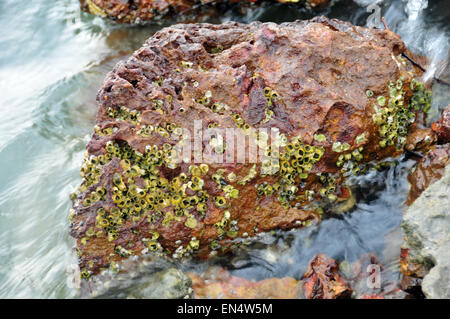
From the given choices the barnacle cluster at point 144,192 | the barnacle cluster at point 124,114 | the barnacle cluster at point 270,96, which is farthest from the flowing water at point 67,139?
the barnacle cluster at point 124,114

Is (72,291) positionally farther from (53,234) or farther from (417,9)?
(417,9)

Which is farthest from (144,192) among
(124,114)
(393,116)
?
(393,116)

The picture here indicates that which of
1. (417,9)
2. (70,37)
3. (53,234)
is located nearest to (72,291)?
(53,234)

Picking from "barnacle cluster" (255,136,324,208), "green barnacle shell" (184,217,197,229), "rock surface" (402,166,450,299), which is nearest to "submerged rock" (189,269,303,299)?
"green barnacle shell" (184,217,197,229)

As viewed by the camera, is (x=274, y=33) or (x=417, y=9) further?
(x=417, y=9)

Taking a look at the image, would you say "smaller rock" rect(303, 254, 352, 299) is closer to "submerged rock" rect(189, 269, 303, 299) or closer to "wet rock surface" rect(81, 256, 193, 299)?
"submerged rock" rect(189, 269, 303, 299)

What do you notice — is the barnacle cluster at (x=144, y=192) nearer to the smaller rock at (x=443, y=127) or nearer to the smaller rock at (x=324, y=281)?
the smaller rock at (x=324, y=281)
